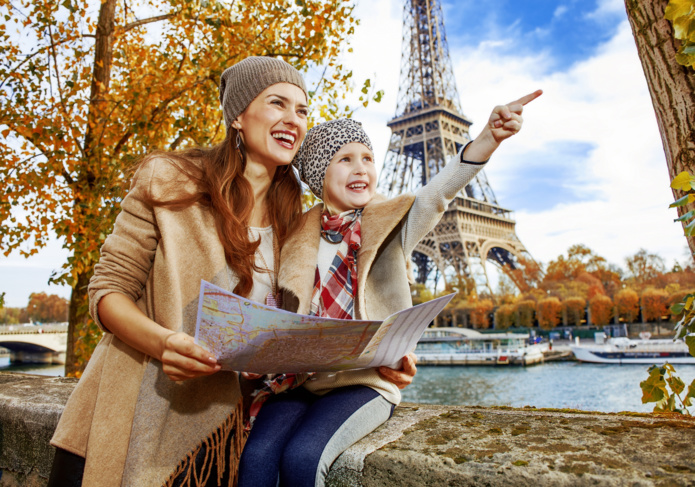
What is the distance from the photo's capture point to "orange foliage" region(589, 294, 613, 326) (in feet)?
119

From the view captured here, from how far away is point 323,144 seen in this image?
74.9 inches

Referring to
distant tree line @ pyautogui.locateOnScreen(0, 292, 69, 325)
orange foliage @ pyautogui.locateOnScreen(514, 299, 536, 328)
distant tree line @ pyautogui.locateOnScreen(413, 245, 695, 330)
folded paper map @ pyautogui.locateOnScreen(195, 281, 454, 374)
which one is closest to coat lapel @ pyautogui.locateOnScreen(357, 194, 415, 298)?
folded paper map @ pyautogui.locateOnScreen(195, 281, 454, 374)

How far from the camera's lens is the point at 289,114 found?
1.81 m

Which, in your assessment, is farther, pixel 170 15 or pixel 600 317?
pixel 600 317

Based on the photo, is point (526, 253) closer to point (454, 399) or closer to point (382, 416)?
point (454, 399)

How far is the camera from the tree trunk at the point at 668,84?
1.63 metres

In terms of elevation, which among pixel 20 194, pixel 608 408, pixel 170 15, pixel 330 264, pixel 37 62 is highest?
pixel 170 15

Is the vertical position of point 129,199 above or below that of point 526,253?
below

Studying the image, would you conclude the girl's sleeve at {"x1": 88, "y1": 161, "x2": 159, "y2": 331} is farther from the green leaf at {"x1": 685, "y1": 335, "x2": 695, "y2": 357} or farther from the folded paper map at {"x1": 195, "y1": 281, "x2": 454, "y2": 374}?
the green leaf at {"x1": 685, "y1": 335, "x2": 695, "y2": 357}

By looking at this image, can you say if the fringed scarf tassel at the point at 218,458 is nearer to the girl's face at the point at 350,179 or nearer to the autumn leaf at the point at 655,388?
the girl's face at the point at 350,179

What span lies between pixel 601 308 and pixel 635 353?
11.7m

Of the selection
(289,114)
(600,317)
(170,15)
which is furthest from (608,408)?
(600,317)

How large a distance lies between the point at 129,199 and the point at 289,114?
2.05 ft

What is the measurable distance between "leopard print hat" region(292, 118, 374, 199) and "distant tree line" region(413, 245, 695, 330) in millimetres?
32374
